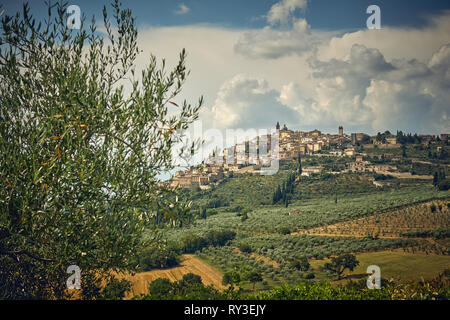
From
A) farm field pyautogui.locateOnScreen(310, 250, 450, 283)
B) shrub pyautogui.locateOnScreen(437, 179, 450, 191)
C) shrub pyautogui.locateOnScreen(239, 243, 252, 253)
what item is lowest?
shrub pyautogui.locateOnScreen(239, 243, 252, 253)

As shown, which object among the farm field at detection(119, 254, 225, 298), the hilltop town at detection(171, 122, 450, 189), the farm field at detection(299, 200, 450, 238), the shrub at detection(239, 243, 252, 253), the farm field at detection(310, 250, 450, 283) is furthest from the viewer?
the hilltop town at detection(171, 122, 450, 189)

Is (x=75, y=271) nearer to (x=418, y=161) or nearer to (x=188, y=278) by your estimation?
(x=188, y=278)

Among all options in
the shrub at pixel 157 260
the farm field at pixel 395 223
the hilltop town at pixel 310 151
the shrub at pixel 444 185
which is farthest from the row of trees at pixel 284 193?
the shrub at pixel 157 260

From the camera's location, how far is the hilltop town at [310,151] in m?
100

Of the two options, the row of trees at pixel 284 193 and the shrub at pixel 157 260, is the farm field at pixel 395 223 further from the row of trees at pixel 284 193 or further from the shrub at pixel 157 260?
the row of trees at pixel 284 193

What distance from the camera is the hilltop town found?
328ft

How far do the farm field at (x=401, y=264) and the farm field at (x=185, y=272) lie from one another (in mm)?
10140

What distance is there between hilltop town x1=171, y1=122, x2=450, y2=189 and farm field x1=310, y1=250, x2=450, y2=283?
64.9m

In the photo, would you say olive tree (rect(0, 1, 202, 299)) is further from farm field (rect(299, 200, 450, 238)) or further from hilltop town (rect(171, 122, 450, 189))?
hilltop town (rect(171, 122, 450, 189))

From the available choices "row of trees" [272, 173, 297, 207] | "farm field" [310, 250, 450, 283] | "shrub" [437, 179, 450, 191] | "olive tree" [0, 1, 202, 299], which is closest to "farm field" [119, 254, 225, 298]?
"farm field" [310, 250, 450, 283]

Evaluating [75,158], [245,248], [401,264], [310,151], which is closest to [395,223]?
[401,264]

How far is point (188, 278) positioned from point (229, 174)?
84.1 meters
